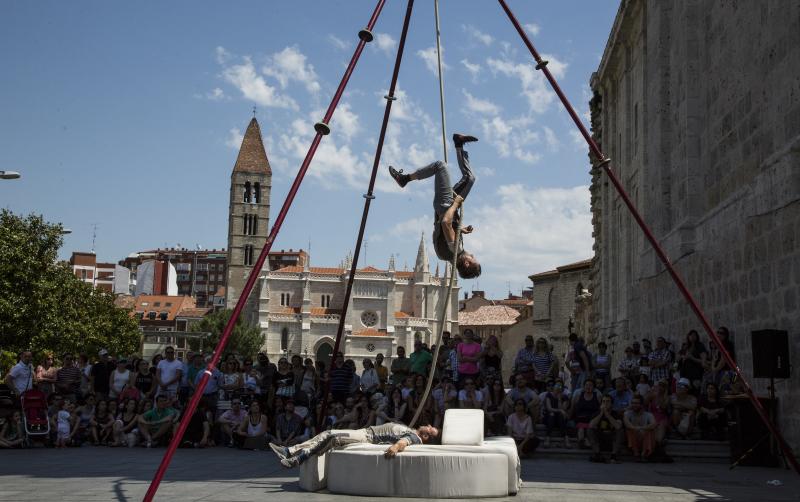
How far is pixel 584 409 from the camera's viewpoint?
42.7 feet

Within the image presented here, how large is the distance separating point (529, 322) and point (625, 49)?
142 feet

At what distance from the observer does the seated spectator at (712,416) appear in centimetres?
1234

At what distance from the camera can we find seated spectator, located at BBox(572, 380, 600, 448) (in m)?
12.9

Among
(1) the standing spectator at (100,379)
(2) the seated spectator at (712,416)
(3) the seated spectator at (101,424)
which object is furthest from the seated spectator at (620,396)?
(1) the standing spectator at (100,379)

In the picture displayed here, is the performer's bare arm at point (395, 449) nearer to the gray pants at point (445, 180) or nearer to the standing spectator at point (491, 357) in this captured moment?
the gray pants at point (445, 180)

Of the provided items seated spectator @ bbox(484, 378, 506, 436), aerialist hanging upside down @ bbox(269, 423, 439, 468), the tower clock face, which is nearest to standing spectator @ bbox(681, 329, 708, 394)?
seated spectator @ bbox(484, 378, 506, 436)

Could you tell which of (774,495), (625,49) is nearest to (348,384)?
(774,495)

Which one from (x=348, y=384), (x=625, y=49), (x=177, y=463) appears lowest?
(x=177, y=463)

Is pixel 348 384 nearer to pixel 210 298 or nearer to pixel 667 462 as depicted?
pixel 667 462

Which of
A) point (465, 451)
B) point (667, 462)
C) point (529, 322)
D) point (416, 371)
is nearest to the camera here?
point (465, 451)

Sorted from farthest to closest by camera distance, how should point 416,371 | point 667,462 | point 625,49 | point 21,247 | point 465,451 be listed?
point 21,247
point 625,49
point 416,371
point 667,462
point 465,451

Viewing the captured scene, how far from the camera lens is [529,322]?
66812 mm

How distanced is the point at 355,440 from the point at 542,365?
21.9 feet

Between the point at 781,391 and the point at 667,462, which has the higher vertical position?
the point at 781,391
